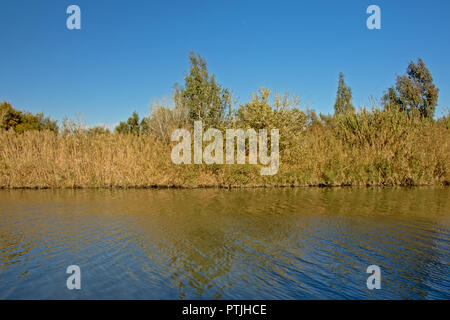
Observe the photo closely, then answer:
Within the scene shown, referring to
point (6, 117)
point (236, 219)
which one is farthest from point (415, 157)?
point (6, 117)

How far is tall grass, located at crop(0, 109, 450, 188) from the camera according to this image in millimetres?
16812

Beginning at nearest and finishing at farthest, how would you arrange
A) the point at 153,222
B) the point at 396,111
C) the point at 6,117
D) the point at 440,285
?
the point at 440,285
the point at 153,222
the point at 396,111
the point at 6,117

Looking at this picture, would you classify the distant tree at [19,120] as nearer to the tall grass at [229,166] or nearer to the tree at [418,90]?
the tall grass at [229,166]

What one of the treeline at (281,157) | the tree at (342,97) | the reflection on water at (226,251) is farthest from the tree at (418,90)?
the reflection on water at (226,251)

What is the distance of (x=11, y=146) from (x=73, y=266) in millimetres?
16128

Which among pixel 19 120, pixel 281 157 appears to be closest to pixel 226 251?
pixel 281 157

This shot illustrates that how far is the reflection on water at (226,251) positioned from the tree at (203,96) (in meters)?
20.7

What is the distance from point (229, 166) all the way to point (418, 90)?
3230 centimetres

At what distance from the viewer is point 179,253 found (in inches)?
220

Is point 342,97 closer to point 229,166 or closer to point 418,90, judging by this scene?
point 418,90

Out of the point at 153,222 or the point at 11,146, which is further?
the point at 11,146

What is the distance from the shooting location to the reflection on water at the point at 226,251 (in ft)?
13.8

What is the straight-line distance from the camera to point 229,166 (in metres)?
16.6
